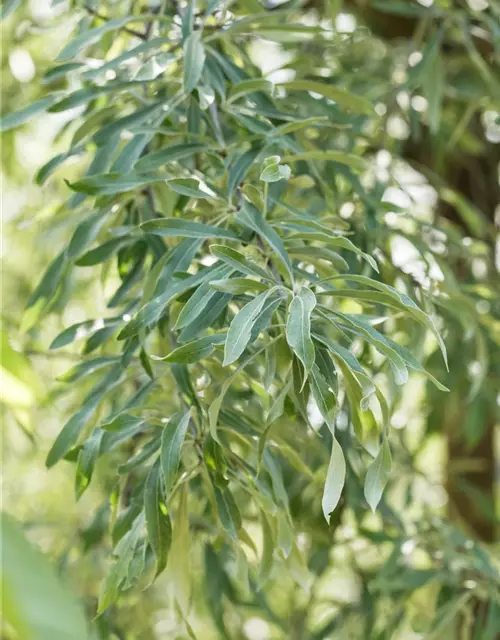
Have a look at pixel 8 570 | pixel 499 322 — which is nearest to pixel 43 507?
pixel 499 322

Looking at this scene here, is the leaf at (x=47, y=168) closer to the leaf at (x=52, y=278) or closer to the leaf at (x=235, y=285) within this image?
the leaf at (x=52, y=278)

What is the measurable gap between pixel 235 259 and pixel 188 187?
8 cm

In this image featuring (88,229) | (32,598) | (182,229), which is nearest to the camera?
(32,598)

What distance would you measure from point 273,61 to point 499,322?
2.37 feet

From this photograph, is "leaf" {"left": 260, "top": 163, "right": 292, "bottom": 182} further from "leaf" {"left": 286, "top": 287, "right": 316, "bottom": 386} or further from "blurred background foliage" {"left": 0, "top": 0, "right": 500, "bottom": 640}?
"blurred background foliage" {"left": 0, "top": 0, "right": 500, "bottom": 640}

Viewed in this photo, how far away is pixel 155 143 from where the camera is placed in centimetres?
68

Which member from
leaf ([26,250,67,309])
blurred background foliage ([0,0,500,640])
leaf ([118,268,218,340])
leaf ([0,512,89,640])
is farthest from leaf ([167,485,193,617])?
leaf ([0,512,89,640])

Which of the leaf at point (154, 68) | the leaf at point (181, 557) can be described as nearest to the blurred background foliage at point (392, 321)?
the leaf at point (181, 557)

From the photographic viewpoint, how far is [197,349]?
449 mm

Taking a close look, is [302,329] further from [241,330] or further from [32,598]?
[32,598]

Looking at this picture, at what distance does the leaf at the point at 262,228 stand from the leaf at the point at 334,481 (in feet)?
0.32

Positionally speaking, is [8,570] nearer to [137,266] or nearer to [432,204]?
[137,266]

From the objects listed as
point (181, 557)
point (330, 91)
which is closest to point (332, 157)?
point (330, 91)

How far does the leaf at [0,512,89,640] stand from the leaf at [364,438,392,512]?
0.87 ft
